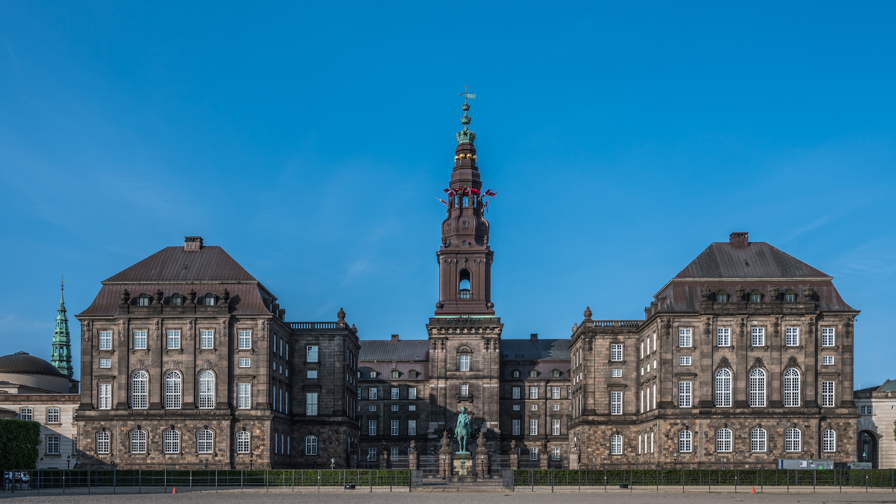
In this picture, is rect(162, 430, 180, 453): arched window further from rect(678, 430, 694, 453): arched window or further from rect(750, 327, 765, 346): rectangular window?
rect(750, 327, 765, 346): rectangular window

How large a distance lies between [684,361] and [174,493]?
45.5 meters

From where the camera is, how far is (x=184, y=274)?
90812mm

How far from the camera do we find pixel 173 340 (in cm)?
8788

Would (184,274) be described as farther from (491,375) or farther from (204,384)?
(491,375)

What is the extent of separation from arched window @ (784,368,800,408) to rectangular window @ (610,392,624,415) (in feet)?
63.8

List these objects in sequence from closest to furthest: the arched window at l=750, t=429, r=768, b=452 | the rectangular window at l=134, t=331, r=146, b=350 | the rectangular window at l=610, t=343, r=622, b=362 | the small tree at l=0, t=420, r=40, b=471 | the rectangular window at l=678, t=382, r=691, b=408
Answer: the small tree at l=0, t=420, r=40, b=471, the arched window at l=750, t=429, r=768, b=452, the rectangular window at l=678, t=382, r=691, b=408, the rectangular window at l=134, t=331, r=146, b=350, the rectangular window at l=610, t=343, r=622, b=362

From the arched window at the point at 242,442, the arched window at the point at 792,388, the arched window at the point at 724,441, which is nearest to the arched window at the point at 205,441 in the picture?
the arched window at the point at 242,442

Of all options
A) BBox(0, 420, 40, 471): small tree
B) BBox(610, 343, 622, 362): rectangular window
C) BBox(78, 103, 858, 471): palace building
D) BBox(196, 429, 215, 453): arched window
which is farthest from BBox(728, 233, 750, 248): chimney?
BBox(0, 420, 40, 471): small tree

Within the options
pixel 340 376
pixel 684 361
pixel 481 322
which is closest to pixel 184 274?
pixel 340 376

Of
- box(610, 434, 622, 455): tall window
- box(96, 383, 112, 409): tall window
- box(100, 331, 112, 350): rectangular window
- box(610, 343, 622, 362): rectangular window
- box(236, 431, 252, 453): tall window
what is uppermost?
box(100, 331, 112, 350): rectangular window

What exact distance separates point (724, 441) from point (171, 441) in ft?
156

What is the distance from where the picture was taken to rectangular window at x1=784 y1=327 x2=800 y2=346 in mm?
86812

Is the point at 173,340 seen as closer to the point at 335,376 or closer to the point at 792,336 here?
the point at 335,376

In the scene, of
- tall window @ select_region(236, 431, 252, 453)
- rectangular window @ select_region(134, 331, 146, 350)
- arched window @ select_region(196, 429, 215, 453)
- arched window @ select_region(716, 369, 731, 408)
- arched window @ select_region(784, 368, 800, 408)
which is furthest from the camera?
rectangular window @ select_region(134, 331, 146, 350)
